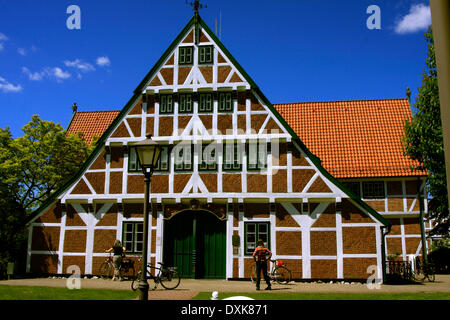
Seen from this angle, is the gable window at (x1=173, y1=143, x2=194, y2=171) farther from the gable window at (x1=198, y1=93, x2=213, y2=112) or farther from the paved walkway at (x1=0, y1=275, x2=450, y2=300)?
the paved walkway at (x1=0, y1=275, x2=450, y2=300)

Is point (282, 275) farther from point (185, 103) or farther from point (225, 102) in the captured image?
point (185, 103)

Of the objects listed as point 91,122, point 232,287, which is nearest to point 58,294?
point 232,287

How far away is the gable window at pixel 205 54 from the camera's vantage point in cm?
1986

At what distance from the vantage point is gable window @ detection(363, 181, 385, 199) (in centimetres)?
2573

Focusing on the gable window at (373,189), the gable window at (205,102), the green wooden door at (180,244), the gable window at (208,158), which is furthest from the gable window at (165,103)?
the gable window at (373,189)

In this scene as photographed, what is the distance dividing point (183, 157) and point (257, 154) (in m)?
3.36

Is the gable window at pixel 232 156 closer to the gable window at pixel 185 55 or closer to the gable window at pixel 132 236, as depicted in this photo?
the gable window at pixel 185 55

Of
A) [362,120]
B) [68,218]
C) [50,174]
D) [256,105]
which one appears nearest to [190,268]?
[68,218]

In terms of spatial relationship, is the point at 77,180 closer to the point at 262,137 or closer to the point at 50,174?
the point at 50,174

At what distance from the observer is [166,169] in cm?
1948

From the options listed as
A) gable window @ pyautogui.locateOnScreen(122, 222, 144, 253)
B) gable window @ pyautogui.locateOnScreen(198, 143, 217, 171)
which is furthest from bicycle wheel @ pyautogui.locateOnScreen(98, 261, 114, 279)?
gable window @ pyautogui.locateOnScreen(198, 143, 217, 171)

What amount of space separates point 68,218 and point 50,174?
4073mm

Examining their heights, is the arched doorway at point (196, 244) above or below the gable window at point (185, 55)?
below

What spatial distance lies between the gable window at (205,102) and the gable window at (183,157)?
1802 mm
